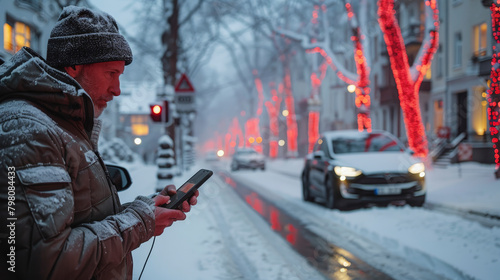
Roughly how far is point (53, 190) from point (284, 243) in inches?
259

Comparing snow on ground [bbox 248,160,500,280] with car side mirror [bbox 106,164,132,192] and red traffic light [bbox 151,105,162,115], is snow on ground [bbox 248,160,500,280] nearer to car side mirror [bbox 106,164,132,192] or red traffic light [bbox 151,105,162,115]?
car side mirror [bbox 106,164,132,192]

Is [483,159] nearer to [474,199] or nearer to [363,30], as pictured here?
[363,30]

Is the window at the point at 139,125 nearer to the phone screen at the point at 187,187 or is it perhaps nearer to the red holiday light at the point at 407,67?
the red holiday light at the point at 407,67

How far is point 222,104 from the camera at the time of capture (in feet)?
379

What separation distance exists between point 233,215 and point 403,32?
29.1m

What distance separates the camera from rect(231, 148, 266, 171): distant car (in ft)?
109

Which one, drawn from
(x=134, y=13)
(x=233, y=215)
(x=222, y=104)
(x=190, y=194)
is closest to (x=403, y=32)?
(x=134, y=13)

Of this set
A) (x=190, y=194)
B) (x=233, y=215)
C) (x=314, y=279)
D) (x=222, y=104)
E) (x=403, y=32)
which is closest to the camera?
(x=190, y=194)

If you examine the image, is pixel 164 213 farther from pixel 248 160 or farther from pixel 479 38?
pixel 248 160

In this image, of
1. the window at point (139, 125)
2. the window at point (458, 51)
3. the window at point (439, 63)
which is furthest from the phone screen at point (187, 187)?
the window at point (139, 125)

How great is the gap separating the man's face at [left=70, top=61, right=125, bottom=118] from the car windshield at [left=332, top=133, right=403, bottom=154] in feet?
33.6

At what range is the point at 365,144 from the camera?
1235 cm

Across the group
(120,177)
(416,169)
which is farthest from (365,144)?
(120,177)

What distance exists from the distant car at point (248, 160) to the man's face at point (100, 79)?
3111 cm
